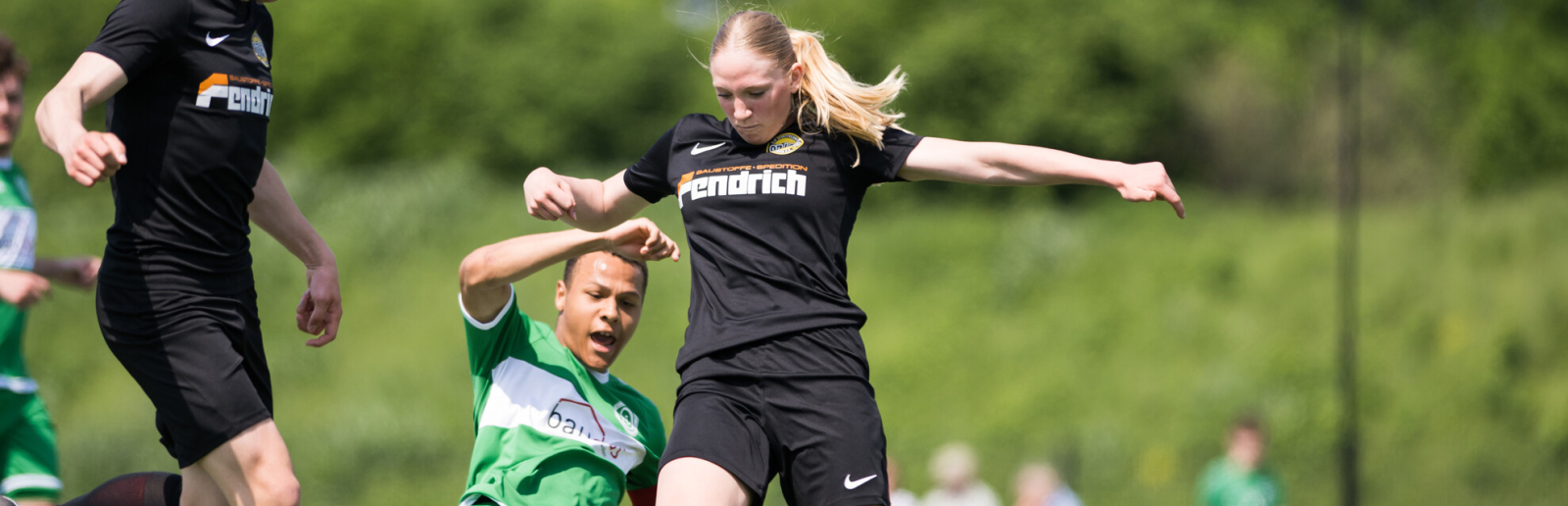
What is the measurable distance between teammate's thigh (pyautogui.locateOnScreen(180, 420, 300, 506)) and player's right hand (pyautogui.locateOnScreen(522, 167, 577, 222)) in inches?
31.1

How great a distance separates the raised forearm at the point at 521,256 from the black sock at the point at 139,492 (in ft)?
2.96

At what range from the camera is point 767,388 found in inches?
Result: 127

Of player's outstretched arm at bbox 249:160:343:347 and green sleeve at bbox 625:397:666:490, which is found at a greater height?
player's outstretched arm at bbox 249:160:343:347

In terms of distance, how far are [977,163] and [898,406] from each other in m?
16.3

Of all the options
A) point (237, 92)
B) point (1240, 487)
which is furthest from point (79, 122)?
point (1240, 487)

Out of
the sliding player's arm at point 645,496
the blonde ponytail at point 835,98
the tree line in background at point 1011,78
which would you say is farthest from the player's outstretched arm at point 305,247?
the tree line in background at point 1011,78

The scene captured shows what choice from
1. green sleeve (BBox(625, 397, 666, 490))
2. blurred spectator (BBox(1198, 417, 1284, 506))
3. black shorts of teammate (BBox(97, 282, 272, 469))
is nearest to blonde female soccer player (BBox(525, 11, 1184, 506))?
green sleeve (BBox(625, 397, 666, 490))

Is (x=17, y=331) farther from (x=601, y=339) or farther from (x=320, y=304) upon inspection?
(x=601, y=339)

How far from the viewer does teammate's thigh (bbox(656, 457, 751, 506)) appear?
3066 millimetres

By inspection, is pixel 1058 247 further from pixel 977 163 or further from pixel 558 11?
pixel 977 163

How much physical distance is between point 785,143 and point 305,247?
4.40 ft

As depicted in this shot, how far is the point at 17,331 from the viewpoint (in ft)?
16.1

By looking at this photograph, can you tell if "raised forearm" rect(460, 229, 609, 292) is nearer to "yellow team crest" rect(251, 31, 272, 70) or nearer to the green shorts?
"yellow team crest" rect(251, 31, 272, 70)

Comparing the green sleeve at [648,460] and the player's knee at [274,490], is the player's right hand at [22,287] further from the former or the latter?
the green sleeve at [648,460]
